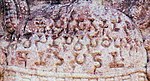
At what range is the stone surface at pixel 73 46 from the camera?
48.0 inches

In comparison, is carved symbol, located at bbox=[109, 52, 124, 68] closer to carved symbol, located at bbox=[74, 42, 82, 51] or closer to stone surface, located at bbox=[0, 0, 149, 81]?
stone surface, located at bbox=[0, 0, 149, 81]

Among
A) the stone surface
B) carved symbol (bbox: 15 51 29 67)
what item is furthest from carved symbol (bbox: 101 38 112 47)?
carved symbol (bbox: 15 51 29 67)

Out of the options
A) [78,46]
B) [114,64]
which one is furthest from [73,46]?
[114,64]

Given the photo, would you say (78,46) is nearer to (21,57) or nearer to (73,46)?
(73,46)

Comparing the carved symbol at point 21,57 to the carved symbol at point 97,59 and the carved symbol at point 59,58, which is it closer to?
the carved symbol at point 59,58

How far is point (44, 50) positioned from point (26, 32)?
0.33 feet

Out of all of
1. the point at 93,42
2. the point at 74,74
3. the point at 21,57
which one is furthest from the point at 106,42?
the point at 21,57

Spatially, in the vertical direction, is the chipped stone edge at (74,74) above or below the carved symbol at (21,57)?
below

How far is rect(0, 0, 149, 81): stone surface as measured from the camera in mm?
1220

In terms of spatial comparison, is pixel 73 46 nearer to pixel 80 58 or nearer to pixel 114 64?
pixel 80 58

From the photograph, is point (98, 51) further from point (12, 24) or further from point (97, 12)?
point (12, 24)

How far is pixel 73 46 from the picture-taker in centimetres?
122

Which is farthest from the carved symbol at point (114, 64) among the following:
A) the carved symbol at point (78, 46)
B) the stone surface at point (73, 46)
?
the carved symbol at point (78, 46)

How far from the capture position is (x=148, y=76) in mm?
1299
